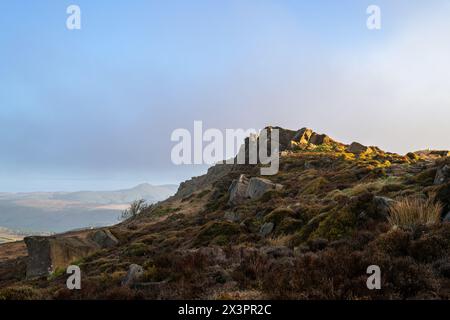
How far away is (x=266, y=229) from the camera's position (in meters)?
16.6

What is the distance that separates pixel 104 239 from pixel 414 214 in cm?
2735

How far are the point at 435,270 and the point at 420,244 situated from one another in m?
1.16

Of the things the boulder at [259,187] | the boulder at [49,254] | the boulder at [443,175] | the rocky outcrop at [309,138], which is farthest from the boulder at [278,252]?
the rocky outcrop at [309,138]

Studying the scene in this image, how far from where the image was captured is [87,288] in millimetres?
9125

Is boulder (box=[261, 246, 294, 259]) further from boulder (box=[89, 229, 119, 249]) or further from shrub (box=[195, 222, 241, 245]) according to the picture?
boulder (box=[89, 229, 119, 249])

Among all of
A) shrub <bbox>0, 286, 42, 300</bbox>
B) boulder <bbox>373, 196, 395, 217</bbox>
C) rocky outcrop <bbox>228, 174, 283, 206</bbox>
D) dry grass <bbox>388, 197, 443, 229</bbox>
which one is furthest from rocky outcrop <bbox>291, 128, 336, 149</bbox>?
shrub <bbox>0, 286, 42, 300</bbox>

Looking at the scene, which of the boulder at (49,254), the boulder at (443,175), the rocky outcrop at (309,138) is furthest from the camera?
the rocky outcrop at (309,138)

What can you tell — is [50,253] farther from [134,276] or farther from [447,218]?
[447,218]

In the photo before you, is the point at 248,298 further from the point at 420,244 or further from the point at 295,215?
the point at 295,215

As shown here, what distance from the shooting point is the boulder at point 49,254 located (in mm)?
24203

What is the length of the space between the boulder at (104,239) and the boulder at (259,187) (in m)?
13.2

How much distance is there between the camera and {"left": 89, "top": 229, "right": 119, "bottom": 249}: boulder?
30303 millimetres

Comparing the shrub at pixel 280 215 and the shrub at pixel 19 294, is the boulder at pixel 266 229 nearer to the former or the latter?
the shrub at pixel 280 215

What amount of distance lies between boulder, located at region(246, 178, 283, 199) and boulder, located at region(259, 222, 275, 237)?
39.7 ft
